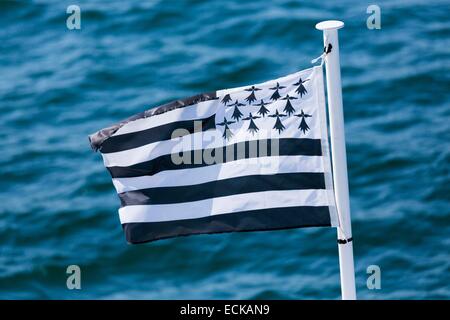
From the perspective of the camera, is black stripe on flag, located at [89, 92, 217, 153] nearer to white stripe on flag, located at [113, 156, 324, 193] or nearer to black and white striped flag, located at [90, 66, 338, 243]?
black and white striped flag, located at [90, 66, 338, 243]

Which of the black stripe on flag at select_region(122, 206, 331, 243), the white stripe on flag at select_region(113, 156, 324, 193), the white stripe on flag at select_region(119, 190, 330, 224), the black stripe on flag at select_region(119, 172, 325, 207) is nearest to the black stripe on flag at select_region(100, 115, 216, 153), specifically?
the white stripe on flag at select_region(113, 156, 324, 193)

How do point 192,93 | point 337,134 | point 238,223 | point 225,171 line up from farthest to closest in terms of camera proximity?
point 192,93
point 225,171
point 238,223
point 337,134

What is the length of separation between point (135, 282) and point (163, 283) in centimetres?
40

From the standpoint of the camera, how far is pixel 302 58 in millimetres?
18297

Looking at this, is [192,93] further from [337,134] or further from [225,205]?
[337,134]

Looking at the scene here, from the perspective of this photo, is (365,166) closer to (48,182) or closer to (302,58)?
(302,58)

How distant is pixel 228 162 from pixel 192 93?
9.19m

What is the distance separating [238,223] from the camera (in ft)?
29.8

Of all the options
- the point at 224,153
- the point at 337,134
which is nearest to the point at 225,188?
the point at 224,153

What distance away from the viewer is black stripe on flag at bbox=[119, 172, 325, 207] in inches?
356

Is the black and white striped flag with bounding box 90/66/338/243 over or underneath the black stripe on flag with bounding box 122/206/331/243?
over

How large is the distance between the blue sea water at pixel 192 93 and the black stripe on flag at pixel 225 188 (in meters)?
5.81

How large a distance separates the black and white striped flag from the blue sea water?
5818mm

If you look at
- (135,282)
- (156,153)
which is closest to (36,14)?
(135,282)
